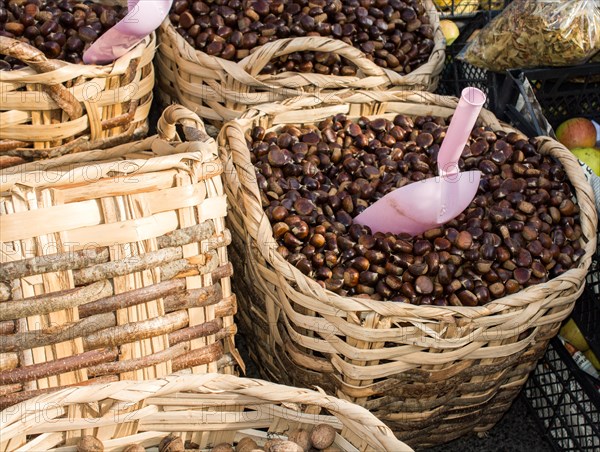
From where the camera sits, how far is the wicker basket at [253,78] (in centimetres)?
202

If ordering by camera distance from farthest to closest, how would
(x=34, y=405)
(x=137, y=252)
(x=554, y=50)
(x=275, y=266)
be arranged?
(x=554, y=50)
(x=275, y=266)
(x=137, y=252)
(x=34, y=405)

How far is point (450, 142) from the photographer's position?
5.11 feet

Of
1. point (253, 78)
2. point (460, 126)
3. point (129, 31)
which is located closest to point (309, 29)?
point (253, 78)

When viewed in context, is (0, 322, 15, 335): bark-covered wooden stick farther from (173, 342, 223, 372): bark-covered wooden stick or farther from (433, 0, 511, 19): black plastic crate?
(433, 0, 511, 19): black plastic crate

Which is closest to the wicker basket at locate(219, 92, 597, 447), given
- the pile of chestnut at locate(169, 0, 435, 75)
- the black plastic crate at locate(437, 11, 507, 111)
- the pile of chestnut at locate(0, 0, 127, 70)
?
the pile of chestnut at locate(169, 0, 435, 75)

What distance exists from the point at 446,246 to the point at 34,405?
93 cm

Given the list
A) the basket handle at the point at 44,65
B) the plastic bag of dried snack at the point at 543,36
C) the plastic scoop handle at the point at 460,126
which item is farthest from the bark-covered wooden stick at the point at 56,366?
the plastic bag of dried snack at the point at 543,36

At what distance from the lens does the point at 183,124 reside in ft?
5.13

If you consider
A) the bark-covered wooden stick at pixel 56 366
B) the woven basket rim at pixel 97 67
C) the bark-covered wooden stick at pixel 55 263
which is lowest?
the bark-covered wooden stick at pixel 56 366

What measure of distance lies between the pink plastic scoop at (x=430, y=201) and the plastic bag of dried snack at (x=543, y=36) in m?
0.63

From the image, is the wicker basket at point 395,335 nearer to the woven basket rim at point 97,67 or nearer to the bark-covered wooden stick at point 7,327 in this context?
the woven basket rim at point 97,67

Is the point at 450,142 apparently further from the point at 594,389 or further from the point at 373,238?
the point at 594,389

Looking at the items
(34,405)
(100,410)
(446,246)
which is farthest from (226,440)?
(446,246)

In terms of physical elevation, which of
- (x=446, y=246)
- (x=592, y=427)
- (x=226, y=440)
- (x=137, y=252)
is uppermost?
(x=137, y=252)
